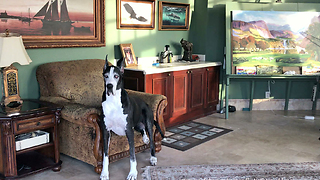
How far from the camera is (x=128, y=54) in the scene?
4695mm

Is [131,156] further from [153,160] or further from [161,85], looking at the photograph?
[161,85]

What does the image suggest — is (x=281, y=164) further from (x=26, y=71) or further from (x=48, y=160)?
(x=26, y=71)

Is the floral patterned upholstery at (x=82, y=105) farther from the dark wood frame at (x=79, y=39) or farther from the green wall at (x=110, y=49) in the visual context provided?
the dark wood frame at (x=79, y=39)

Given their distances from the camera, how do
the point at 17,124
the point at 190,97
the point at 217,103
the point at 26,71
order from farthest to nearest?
the point at 217,103, the point at 190,97, the point at 26,71, the point at 17,124

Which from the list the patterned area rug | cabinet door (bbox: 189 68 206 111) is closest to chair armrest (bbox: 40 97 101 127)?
the patterned area rug

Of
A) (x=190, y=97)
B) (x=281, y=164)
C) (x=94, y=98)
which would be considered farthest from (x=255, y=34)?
(x=94, y=98)

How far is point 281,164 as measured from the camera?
3432 millimetres

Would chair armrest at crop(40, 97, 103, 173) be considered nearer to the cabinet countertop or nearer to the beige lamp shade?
the beige lamp shade

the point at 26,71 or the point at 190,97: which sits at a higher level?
the point at 26,71

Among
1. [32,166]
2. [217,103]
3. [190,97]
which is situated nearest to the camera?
[32,166]

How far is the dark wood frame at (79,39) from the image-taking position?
145 inches

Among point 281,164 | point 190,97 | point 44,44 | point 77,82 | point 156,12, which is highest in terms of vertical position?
point 156,12

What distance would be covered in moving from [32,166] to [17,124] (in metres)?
0.50

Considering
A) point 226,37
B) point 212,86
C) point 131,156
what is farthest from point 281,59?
point 131,156
